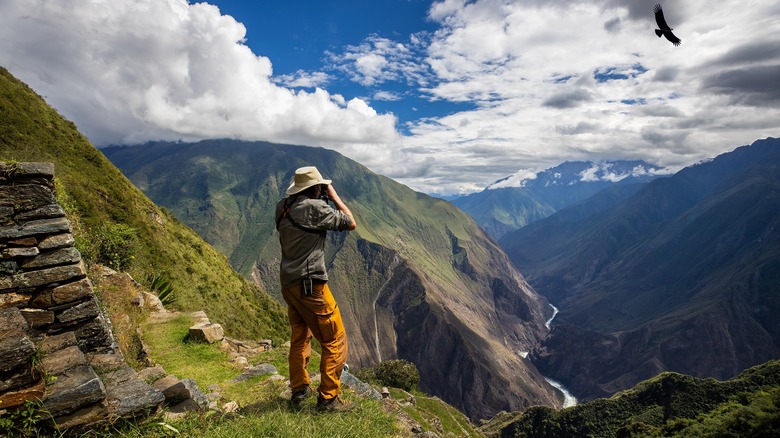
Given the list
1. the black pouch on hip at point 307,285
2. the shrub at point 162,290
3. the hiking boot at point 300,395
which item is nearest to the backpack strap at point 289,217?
the black pouch on hip at point 307,285

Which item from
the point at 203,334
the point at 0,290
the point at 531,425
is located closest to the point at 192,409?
the point at 0,290

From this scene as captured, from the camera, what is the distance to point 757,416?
3819 centimetres

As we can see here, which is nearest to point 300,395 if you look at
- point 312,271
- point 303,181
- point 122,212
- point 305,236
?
point 312,271

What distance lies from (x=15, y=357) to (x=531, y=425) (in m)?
97.3

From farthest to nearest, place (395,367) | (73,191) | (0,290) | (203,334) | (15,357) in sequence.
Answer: (395,367), (73,191), (203,334), (0,290), (15,357)

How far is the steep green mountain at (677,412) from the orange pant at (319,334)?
4604 cm

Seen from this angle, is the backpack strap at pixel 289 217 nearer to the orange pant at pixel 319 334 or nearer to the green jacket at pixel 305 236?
the green jacket at pixel 305 236

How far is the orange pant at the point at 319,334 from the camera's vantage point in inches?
228

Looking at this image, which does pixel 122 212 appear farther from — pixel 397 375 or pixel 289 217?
pixel 289 217

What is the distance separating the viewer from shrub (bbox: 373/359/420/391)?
39625mm

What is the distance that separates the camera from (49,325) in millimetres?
5730

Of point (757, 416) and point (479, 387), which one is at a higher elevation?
point (757, 416)

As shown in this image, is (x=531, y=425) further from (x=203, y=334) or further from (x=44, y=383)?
(x=44, y=383)

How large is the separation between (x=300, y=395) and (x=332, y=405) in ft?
2.45
